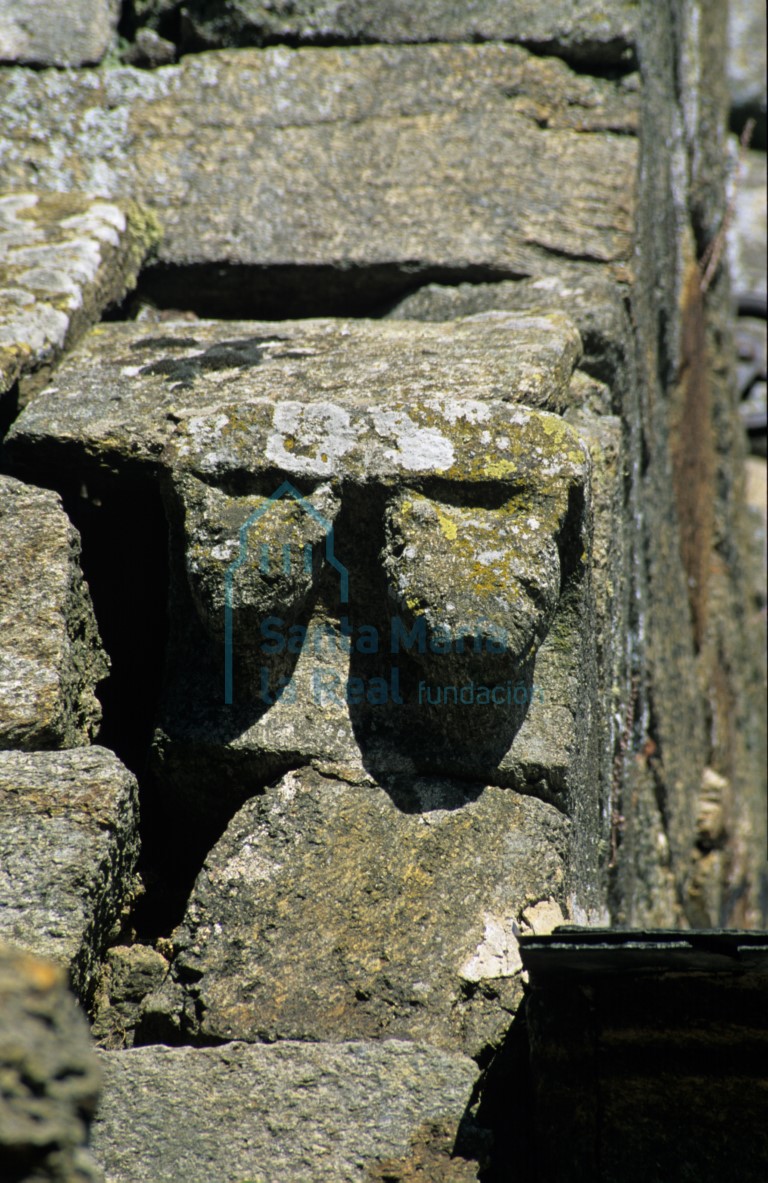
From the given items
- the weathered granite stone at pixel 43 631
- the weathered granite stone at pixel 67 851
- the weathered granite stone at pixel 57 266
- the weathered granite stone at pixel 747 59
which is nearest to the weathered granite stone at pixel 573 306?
the weathered granite stone at pixel 57 266

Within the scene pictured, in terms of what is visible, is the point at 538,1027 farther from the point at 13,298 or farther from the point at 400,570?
the point at 13,298

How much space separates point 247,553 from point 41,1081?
107cm

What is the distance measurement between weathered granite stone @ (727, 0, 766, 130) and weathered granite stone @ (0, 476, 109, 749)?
5.57 meters

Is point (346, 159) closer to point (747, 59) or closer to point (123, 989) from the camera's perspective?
point (123, 989)

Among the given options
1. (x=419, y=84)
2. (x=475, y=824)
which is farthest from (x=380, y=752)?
(x=419, y=84)

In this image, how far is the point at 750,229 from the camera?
247 inches

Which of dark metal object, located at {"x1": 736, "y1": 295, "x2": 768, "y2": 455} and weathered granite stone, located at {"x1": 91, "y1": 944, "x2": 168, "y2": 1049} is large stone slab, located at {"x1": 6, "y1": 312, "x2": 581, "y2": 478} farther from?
dark metal object, located at {"x1": 736, "y1": 295, "x2": 768, "y2": 455}

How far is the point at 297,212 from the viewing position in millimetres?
2773

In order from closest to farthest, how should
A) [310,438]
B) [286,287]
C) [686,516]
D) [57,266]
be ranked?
[310,438] < [57,266] < [286,287] < [686,516]

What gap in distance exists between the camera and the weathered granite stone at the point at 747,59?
6211 millimetres

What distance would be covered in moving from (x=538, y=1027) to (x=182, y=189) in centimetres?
218

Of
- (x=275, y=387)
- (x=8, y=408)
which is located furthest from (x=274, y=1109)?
(x=8, y=408)

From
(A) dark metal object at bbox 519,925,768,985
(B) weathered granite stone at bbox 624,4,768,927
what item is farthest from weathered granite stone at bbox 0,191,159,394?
(A) dark metal object at bbox 519,925,768,985

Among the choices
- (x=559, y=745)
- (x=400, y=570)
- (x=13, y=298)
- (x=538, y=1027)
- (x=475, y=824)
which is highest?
(x=13, y=298)
